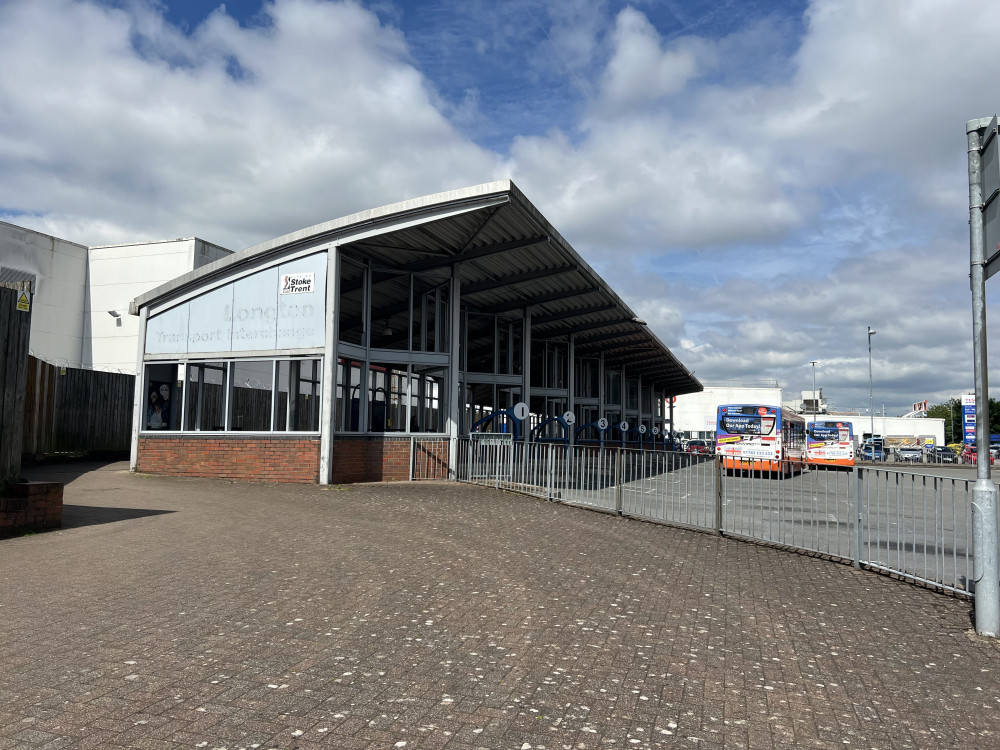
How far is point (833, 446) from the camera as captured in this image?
3534 centimetres

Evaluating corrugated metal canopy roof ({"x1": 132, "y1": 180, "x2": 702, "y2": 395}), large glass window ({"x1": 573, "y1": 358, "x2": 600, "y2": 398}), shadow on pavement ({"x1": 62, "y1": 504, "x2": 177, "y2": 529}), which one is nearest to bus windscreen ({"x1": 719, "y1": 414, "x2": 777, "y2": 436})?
corrugated metal canopy roof ({"x1": 132, "y1": 180, "x2": 702, "y2": 395})

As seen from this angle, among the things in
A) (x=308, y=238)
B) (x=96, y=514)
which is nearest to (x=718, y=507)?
(x=96, y=514)

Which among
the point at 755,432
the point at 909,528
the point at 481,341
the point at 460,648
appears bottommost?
the point at 460,648

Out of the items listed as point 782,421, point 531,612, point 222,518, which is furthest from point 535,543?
point 782,421

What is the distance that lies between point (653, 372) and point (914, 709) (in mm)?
44829

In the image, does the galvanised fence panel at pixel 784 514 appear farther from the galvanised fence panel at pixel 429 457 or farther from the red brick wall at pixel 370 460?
the red brick wall at pixel 370 460

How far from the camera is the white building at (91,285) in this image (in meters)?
34.5

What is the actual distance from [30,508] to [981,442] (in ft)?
32.0

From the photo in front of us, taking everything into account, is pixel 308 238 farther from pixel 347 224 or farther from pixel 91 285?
pixel 91 285

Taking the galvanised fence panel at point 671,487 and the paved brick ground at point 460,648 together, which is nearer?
the paved brick ground at point 460,648

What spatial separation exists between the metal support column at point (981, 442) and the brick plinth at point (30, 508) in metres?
9.53

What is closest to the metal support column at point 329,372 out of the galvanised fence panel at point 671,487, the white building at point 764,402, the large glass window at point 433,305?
the large glass window at point 433,305

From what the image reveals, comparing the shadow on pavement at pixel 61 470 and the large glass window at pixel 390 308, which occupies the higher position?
the large glass window at pixel 390 308

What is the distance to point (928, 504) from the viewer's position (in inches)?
328
